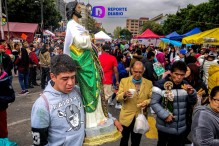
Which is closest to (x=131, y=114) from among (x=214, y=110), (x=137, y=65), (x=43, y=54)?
(x=137, y=65)

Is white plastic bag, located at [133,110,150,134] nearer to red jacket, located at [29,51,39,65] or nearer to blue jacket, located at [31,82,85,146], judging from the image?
blue jacket, located at [31,82,85,146]

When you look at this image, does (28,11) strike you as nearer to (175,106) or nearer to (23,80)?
(23,80)

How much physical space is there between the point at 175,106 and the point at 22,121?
4321mm

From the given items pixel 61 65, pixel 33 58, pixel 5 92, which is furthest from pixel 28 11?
pixel 61 65

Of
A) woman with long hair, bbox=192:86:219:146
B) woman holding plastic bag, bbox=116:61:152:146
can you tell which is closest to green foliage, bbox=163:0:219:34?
woman holding plastic bag, bbox=116:61:152:146

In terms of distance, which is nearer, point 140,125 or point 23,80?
point 140,125

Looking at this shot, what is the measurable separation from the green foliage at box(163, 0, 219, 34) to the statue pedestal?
1029 inches

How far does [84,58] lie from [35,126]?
1.28m

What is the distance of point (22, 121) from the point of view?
20.5 ft

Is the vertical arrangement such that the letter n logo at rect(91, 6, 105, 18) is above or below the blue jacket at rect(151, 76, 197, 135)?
above

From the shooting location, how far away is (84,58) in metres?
3.04

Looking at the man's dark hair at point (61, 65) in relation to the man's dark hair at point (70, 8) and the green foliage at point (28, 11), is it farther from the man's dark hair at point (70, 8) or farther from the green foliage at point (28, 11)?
the green foliage at point (28, 11)

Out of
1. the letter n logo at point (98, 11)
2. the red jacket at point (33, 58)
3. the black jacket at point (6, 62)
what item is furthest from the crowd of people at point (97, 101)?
the letter n logo at point (98, 11)

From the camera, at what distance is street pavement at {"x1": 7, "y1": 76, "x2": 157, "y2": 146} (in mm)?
5091
